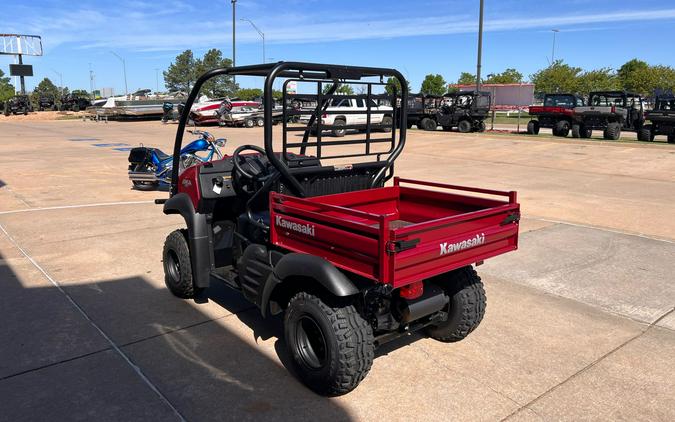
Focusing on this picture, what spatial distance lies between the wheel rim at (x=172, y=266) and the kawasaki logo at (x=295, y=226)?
162 centimetres

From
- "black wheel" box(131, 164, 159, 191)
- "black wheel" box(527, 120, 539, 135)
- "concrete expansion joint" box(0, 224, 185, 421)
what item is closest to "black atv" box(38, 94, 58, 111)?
"black wheel" box(527, 120, 539, 135)

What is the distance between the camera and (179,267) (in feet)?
14.9

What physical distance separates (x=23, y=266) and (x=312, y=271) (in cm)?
394

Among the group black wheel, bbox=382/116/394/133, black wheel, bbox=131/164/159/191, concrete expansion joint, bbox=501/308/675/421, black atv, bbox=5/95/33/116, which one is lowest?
concrete expansion joint, bbox=501/308/675/421

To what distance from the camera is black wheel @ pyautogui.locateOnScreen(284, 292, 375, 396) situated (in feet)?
9.95

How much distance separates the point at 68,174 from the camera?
12070 millimetres

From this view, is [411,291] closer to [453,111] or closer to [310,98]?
[310,98]

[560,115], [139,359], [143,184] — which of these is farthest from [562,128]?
[139,359]

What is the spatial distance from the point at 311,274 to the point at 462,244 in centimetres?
93

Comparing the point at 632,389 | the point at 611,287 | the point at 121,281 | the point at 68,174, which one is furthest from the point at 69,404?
the point at 68,174

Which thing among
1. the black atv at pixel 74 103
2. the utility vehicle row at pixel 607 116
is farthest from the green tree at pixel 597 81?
the black atv at pixel 74 103

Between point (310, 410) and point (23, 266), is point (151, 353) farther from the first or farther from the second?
point (23, 266)

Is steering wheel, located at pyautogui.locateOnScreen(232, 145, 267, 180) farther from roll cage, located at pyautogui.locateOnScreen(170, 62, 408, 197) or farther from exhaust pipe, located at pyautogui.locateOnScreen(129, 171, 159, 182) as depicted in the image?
exhaust pipe, located at pyautogui.locateOnScreen(129, 171, 159, 182)

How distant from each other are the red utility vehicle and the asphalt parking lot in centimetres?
28
